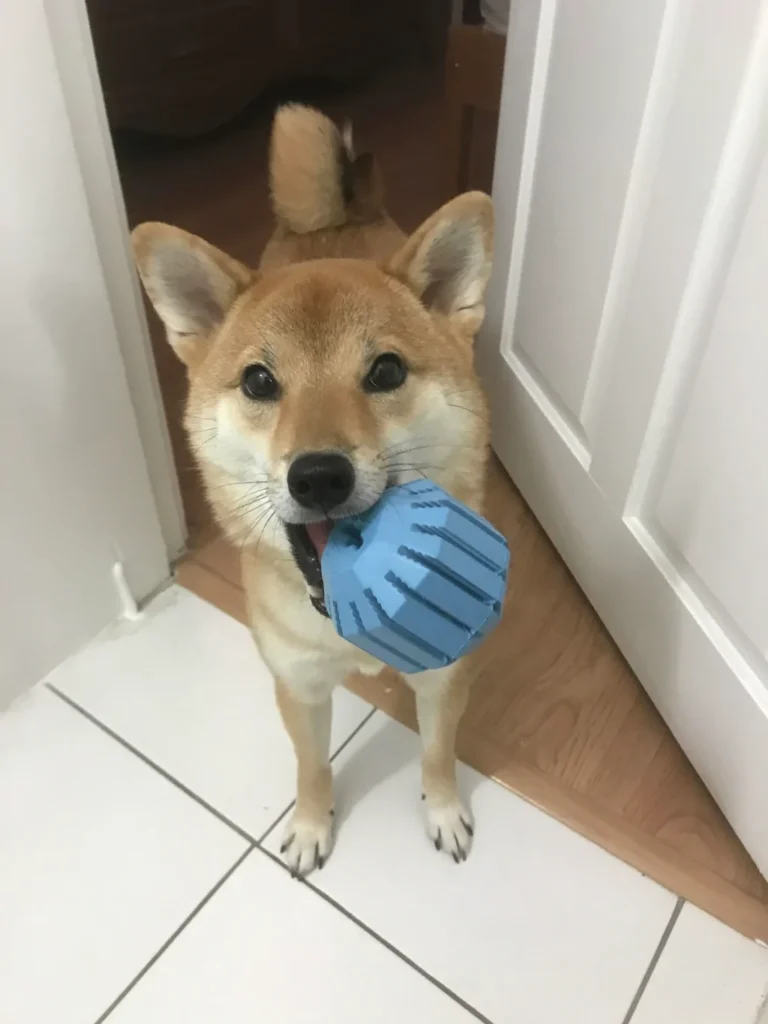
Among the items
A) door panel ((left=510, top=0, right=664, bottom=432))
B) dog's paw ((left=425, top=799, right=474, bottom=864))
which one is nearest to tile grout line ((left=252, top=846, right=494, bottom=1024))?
dog's paw ((left=425, top=799, right=474, bottom=864))

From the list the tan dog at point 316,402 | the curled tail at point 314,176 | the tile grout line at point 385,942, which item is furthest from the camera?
the curled tail at point 314,176

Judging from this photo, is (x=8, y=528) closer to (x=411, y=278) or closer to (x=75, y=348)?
(x=75, y=348)

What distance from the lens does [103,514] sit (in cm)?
134

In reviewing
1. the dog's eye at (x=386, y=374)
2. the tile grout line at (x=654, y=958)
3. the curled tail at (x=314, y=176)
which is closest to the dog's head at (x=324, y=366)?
the dog's eye at (x=386, y=374)

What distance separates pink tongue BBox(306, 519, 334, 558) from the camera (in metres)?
0.87

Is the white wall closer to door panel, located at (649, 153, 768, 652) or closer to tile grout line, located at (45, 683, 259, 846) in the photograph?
tile grout line, located at (45, 683, 259, 846)

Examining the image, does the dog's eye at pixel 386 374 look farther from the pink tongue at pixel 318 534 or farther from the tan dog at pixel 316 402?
the pink tongue at pixel 318 534

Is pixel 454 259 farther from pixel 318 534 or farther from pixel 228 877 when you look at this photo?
pixel 228 877

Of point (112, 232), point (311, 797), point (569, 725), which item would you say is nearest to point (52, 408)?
point (112, 232)

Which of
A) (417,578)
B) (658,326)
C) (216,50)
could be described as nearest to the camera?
(417,578)

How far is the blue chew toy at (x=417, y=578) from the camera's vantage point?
71 centimetres

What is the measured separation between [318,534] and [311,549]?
19 millimetres

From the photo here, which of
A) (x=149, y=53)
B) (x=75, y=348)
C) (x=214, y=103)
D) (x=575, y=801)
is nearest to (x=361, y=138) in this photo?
(x=214, y=103)

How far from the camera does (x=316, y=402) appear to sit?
850mm
